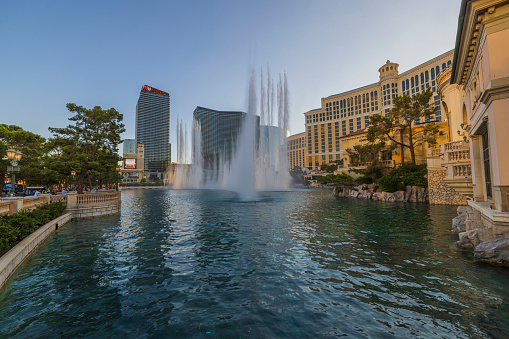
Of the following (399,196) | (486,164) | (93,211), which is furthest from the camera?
(399,196)

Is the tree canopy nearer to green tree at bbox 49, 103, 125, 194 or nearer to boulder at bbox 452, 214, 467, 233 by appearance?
green tree at bbox 49, 103, 125, 194

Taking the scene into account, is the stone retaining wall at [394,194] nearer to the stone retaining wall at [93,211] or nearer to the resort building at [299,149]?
the stone retaining wall at [93,211]

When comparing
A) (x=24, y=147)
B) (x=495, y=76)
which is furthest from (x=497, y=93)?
(x=24, y=147)

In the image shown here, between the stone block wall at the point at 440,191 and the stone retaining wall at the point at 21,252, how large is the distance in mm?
36820

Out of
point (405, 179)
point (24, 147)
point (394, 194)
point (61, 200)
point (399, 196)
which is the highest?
point (24, 147)

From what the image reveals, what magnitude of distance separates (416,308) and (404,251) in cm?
532

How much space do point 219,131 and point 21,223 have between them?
133 m

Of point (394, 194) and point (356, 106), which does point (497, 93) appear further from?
point (356, 106)

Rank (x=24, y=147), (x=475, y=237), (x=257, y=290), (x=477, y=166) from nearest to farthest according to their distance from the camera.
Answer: (x=257, y=290)
(x=475, y=237)
(x=477, y=166)
(x=24, y=147)

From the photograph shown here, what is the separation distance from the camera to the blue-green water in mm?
4809

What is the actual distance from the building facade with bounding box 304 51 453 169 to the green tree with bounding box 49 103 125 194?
76.7 m

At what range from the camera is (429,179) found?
3023cm

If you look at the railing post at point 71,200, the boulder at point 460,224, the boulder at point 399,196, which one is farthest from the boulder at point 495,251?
the boulder at point 399,196

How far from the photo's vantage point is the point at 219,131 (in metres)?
142
